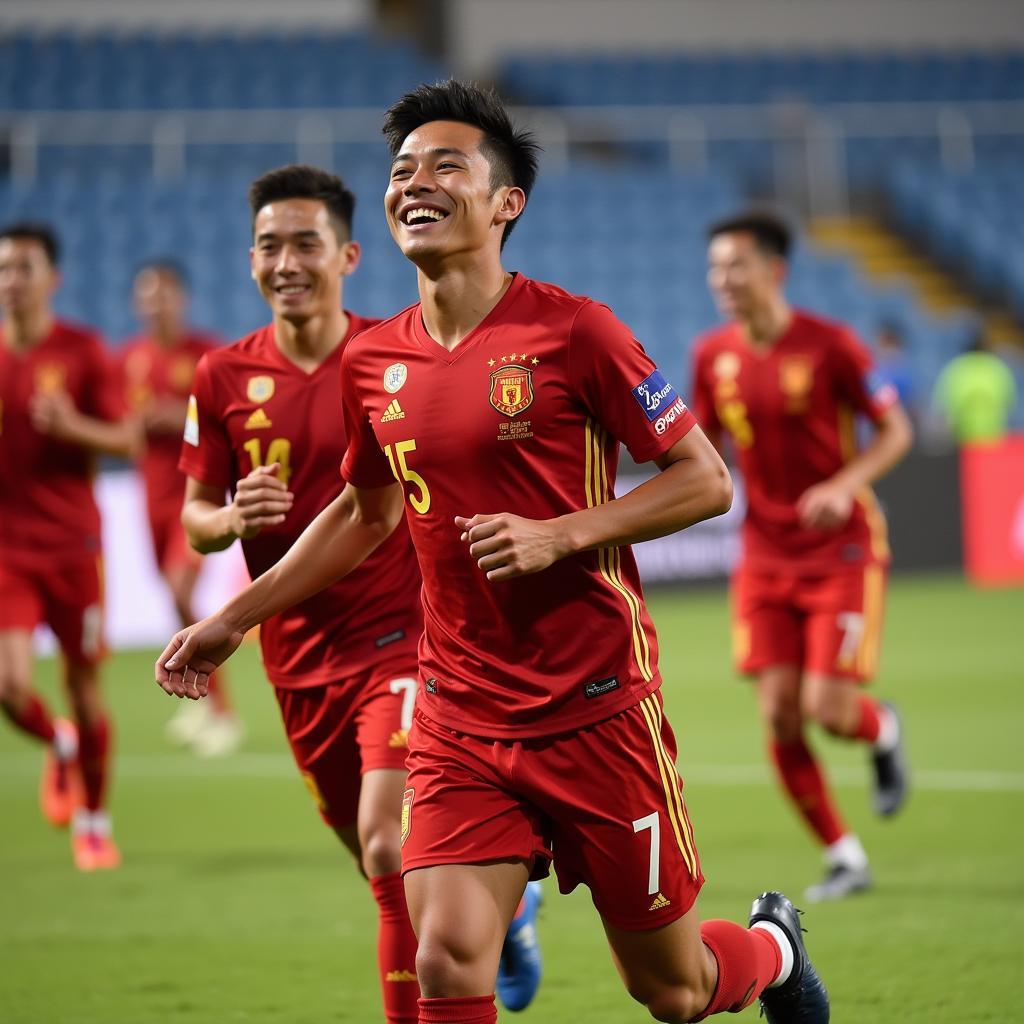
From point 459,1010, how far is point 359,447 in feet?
4.51

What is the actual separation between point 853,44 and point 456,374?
26282 millimetres

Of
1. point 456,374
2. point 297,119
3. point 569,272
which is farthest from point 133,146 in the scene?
point 456,374

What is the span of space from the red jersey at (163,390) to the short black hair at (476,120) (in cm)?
778

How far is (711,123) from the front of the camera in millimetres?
26016

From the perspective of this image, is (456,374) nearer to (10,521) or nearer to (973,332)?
(10,521)

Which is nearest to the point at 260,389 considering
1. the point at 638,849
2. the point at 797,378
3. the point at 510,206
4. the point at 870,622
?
the point at 510,206

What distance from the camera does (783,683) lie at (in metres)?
7.15

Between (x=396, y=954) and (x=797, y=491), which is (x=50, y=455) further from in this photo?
(x=396, y=954)

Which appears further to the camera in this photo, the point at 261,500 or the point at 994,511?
the point at 994,511

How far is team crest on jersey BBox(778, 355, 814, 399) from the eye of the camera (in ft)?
23.9

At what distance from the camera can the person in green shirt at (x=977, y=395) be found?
64.3 ft

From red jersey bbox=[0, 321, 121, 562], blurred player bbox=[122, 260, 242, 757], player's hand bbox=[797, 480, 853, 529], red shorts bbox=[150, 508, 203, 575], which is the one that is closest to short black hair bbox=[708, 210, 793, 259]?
player's hand bbox=[797, 480, 853, 529]

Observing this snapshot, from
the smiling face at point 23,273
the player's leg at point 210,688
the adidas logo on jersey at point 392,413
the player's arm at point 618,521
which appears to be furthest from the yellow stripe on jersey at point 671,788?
the player's leg at point 210,688

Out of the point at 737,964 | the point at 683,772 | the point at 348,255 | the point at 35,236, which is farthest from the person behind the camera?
the point at 683,772
